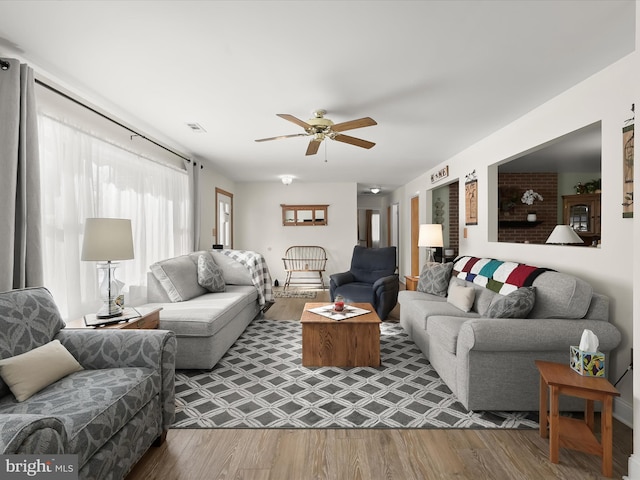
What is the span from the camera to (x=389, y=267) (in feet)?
17.3

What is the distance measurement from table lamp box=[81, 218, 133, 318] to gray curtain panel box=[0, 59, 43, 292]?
0.31m

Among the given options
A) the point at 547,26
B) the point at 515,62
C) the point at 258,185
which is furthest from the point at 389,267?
the point at 258,185

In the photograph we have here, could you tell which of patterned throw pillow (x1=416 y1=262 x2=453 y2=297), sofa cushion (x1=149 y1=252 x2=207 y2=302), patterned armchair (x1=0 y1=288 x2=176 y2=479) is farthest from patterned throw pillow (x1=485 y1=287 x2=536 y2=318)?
sofa cushion (x1=149 y1=252 x2=207 y2=302)

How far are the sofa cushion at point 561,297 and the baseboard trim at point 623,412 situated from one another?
0.64 meters

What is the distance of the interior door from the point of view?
678 cm

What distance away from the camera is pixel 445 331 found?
8.77 feet

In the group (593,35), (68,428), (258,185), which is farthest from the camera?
(258,185)

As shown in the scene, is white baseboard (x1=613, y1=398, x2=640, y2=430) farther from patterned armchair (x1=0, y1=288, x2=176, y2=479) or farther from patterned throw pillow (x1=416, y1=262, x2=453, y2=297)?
patterned armchair (x1=0, y1=288, x2=176, y2=479)

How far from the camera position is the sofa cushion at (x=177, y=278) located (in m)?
3.74

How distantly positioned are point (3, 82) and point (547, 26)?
11.1 ft

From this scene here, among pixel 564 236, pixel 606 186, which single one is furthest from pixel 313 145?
pixel 564 236

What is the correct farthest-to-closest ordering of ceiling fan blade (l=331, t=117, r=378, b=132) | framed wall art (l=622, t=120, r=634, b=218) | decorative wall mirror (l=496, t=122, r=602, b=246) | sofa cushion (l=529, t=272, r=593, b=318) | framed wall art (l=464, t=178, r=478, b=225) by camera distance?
decorative wall mirror (l=496, t=122, r=602, b=246) → framed wall art (l=464, t=178, r=478, b=225) → ceiling fan blade (l=331, t=117, r=378, b=132) → sofa cushion (l=529, t=272, r=593, b=318) → framed wall art (l=622, t=120, r=634, b=218)

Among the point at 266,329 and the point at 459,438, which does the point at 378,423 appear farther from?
the point at 266,329

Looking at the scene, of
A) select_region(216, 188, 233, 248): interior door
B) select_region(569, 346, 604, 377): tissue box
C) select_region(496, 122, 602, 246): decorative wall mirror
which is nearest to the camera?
select_region(569, 346, 604, 377): tissue box
